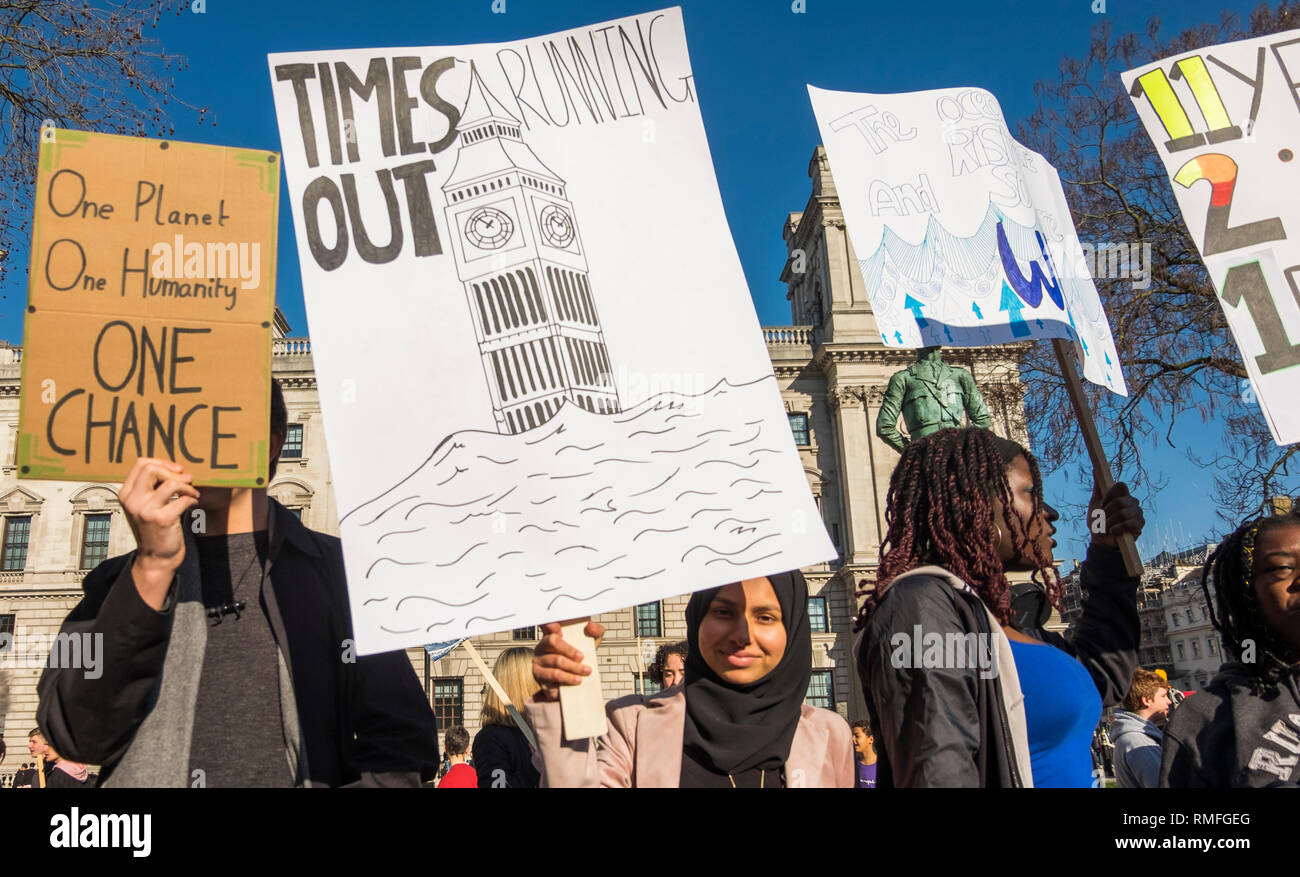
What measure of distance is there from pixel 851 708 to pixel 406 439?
2928 centimetres

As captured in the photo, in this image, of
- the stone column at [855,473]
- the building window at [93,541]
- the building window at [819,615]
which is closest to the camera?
the stone column at [855,473]

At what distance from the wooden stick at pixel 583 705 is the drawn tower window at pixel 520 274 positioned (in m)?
0.52

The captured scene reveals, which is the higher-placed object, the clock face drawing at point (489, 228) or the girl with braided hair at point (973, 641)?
the clock face drawing at point (489, 228)

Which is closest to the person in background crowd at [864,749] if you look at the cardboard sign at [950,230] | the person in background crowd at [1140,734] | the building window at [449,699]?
the person in background crowd at [1140,734]

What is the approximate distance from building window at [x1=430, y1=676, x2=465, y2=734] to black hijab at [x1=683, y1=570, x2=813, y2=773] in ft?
100

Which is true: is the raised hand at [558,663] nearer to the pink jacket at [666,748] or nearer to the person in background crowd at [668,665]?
the pink jacket at [666,748]

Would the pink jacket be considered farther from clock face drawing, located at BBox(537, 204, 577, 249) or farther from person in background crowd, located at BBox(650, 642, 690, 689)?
person in background crowd, located at BBox(650, 642, 690, 689)

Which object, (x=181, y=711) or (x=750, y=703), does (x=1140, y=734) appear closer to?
(x=750, y=703)

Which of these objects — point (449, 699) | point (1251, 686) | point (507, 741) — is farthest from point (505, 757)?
point (449, 699)

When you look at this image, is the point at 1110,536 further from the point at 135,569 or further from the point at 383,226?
the point at 135,569

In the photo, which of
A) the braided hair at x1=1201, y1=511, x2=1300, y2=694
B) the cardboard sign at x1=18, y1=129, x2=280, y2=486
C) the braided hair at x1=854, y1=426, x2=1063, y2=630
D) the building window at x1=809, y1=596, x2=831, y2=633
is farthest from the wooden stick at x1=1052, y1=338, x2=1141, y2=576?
the building window at x1=809, y1=596, x2=831, y2=633

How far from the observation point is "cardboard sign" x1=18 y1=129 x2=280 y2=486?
201cm

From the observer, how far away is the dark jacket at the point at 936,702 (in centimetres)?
184

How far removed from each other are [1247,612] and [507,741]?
2974 millimetres
